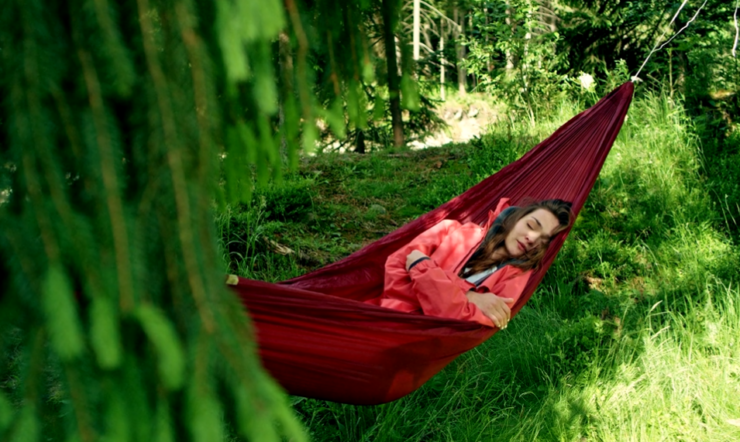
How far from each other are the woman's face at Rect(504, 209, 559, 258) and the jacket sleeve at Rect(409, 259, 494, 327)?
0.30m

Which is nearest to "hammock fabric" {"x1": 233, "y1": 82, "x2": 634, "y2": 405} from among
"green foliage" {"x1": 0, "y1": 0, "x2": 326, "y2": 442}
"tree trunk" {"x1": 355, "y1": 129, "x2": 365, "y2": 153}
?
"green foliage" {"x1": 0, "y1": 0, "x2": 326, "y2": 442}

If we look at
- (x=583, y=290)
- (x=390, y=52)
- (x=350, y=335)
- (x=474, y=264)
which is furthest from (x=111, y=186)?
(x=583, y=290)

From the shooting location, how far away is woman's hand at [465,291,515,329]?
1909 mm

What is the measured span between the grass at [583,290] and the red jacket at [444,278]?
0.35 m

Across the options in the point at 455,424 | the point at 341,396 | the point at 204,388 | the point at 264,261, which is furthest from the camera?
the point at 264,261

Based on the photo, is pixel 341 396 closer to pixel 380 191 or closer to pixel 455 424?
pixel 455 424

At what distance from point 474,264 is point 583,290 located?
3.40 ft

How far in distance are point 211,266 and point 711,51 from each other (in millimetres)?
4087

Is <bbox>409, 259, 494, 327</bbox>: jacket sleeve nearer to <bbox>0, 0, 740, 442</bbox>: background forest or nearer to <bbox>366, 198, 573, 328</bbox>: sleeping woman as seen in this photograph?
<bbox>366, 198, 573, 328</bbox>: sleeping woman

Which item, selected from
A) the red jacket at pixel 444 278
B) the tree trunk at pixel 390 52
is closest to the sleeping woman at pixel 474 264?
the red jacket at pixel 444 278

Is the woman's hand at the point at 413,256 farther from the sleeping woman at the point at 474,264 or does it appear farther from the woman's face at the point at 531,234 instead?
the woman's face at the point at 531,234

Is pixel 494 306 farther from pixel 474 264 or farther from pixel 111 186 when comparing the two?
pixel 111 186

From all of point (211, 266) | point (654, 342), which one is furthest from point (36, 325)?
point (654, 342)

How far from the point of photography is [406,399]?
223cm
